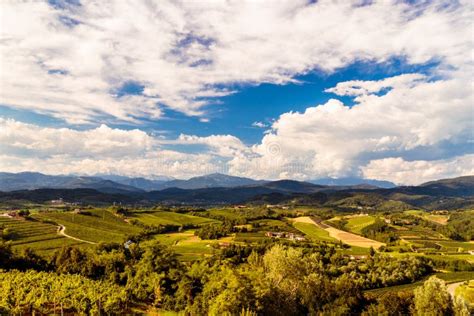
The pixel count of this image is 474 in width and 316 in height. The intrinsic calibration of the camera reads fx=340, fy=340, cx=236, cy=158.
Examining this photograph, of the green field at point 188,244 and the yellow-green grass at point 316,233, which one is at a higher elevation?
the yellow-green grass at point 316,233

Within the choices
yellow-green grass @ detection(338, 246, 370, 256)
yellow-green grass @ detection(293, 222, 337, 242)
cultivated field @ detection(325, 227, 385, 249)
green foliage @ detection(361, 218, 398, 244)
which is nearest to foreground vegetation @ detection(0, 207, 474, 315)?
yellow-green grass @ detection(338, 246, 370, 256)

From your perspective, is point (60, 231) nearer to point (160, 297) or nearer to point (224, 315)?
point (160, 297)

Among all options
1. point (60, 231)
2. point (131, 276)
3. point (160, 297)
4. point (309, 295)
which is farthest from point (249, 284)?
point (60, 231)

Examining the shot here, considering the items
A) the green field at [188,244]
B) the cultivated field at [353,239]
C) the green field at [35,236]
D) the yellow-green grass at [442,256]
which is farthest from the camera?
the cultivated field at [353,239]

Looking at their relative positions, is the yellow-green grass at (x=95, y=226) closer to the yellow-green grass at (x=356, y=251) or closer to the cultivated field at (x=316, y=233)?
the cultivated field at (x=316, y=233)

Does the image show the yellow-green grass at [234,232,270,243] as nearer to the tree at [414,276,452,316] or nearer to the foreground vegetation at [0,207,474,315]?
the foreground vegetation at [0,207,474,315]

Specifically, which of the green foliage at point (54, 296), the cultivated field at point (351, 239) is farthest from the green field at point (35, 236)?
the cultivated field at point (351, 239)
